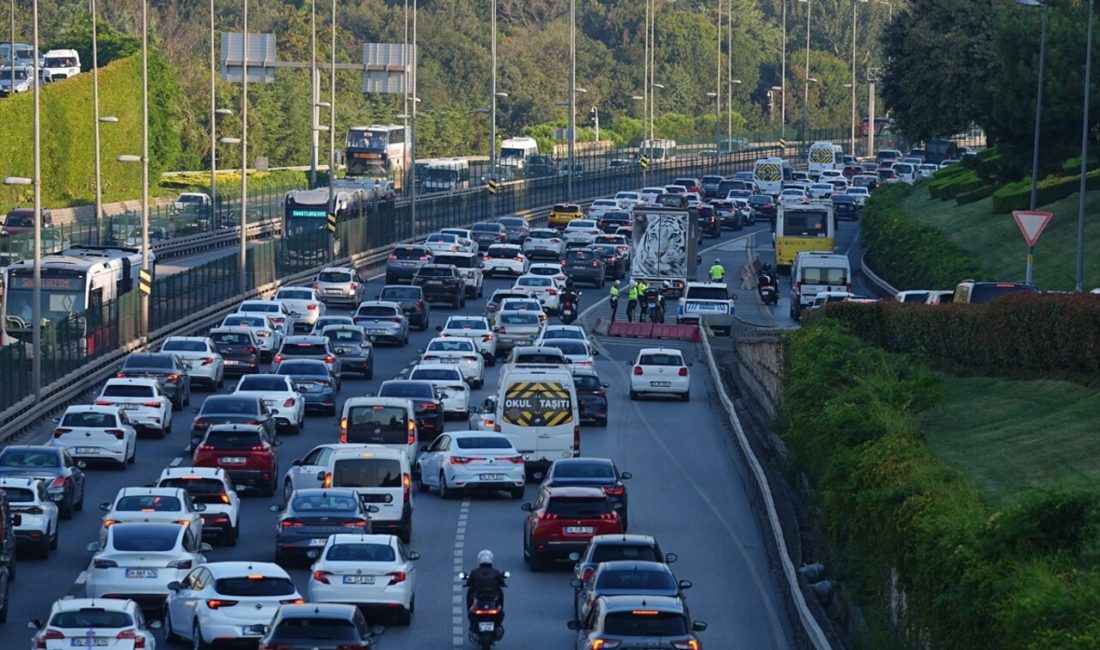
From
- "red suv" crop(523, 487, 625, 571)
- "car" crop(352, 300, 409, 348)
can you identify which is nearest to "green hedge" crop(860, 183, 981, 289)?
"car" crop(352, 300, 409, 348)

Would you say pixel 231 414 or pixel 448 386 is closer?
pixel 231 414

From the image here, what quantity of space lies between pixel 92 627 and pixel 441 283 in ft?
159

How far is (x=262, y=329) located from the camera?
59.6 meters

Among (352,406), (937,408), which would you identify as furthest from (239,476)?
(937,408)

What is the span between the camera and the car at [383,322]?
62.4 meters

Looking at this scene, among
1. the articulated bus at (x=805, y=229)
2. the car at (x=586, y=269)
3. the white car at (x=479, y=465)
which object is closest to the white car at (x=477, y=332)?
the white car at (x=479, y=465)

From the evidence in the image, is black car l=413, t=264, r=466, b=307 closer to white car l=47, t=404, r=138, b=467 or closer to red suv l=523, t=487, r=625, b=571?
white car l=47, t=404, r=138, b=467

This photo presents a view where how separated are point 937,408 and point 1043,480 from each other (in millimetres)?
9410

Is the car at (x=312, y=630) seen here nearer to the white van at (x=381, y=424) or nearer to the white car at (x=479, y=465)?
the white car at (x=479, y=465)

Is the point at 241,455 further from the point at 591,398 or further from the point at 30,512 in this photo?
the point at 591,398

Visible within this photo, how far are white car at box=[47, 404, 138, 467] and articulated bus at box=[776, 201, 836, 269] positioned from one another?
1803 inches

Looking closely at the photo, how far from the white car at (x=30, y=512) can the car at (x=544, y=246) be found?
5554 centimetres

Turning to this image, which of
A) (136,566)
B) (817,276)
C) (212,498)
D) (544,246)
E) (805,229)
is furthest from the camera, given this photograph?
(544,246)

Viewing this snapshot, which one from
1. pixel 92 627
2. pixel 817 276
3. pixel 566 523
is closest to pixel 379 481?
pixel 566 523
